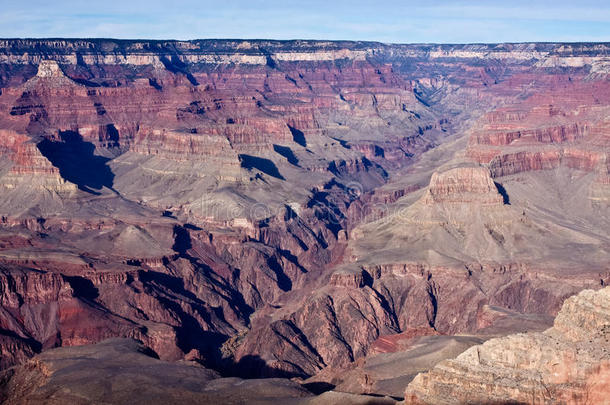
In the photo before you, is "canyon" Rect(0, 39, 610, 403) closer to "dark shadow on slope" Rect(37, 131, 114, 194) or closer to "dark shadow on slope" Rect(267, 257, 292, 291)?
"dark shadow on slope" Rect(267, 257, 292, 291)

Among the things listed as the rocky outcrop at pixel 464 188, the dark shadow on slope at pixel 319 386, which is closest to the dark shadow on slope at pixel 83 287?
the dark shadow on slope at pixel 319 386

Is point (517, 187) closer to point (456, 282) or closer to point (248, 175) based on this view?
point (456, 282)

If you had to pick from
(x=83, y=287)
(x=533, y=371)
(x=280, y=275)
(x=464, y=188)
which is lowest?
(x=280, y=275)

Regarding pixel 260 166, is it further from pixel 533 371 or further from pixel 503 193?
pixel 533 371

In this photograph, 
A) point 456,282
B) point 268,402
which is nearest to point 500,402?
point 268,402

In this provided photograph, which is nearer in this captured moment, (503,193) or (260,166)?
(503,193)

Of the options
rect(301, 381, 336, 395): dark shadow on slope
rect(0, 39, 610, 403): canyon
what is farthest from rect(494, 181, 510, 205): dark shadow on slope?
rect(301, 381, 336, 395): dark shadow on slope

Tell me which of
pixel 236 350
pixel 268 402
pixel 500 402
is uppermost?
pixel 500 402

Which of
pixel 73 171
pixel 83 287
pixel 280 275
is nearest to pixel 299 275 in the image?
pixel 280 275
